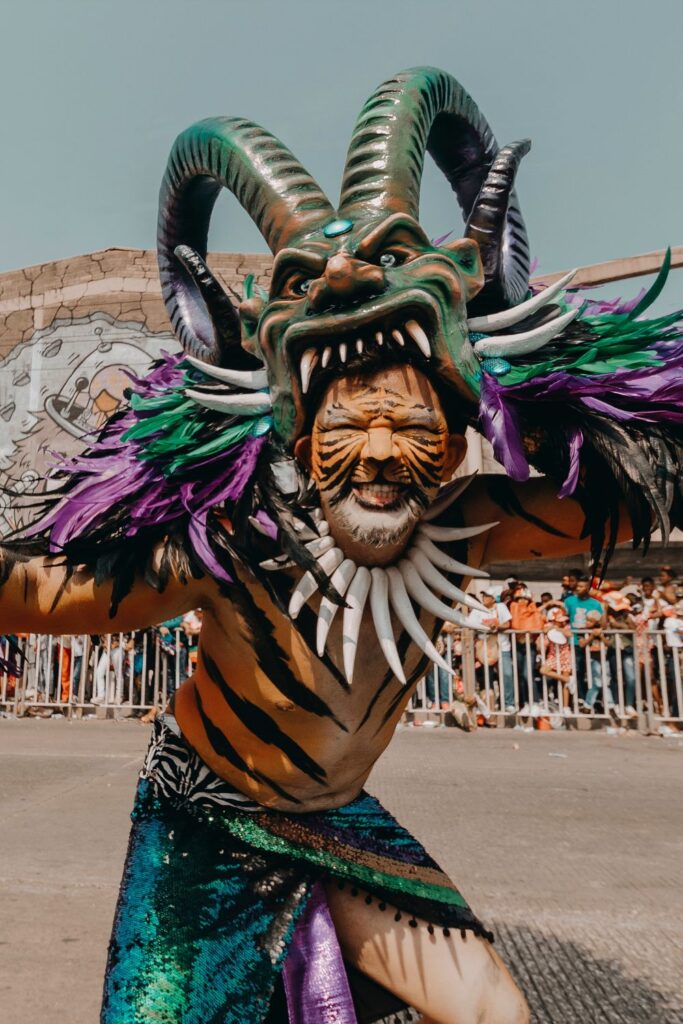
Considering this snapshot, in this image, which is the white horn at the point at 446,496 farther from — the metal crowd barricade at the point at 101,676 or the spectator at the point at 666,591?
the spectator at the point at 666,591

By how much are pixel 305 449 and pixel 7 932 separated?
236cm

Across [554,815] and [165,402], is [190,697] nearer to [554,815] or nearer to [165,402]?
[165,402]

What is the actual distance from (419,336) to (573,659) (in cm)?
854

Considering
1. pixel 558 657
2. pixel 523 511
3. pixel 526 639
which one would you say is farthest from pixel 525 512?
pixel 526 639

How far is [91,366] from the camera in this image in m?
16.9

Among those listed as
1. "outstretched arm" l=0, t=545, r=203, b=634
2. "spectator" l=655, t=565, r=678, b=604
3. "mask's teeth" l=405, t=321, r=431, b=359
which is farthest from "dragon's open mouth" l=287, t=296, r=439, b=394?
"spectator" l=655, t=565, r=678, b=604

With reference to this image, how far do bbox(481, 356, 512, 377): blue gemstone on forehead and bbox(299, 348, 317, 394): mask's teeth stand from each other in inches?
13.7

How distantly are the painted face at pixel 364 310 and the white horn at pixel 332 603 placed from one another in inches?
11.0

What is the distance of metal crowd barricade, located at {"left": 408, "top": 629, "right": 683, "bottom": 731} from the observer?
31.2ft

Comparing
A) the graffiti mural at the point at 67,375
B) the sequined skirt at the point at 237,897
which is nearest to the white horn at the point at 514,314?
the sequined skirt at the point at 237,897

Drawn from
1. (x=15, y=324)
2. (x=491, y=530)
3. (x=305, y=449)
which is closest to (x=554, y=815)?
(x=491, y=530)

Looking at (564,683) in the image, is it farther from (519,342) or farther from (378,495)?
(378,495)

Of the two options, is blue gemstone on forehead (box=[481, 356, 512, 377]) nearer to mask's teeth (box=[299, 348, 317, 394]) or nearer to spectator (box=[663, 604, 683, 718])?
mask's teeth (box=[299, 348, 317, 394])

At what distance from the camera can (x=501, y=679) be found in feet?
32.3
